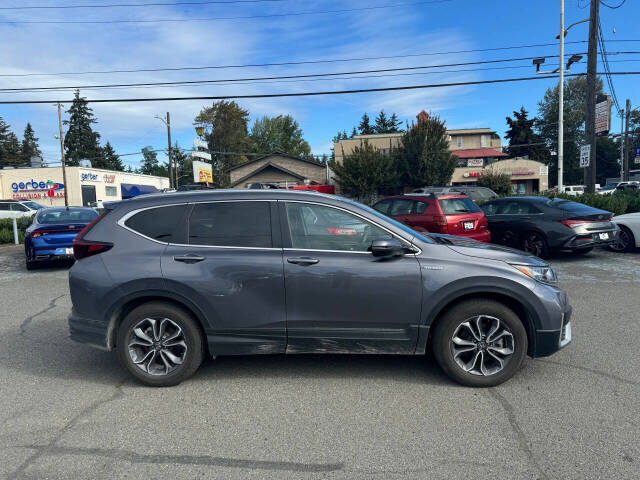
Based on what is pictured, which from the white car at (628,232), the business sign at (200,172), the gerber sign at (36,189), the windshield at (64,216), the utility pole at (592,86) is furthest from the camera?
the gerber sign at (36,189)

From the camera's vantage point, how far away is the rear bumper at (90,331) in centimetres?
396

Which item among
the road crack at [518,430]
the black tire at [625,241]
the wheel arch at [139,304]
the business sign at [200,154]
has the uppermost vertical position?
the business sign at [200,154]

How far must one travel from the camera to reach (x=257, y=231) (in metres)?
3.97

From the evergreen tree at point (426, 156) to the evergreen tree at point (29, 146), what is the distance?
234 feet

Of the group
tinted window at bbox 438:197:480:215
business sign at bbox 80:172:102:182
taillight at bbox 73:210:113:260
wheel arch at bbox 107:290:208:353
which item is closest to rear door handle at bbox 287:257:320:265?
wheel arch at bbox 107:290:208:353

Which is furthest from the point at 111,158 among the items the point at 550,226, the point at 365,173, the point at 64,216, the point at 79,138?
the point at 550,226

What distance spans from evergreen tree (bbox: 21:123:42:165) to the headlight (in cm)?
9277

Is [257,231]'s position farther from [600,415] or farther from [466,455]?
[600,415]

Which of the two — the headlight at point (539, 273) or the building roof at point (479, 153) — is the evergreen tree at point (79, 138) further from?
the headlight at point (539, 273)

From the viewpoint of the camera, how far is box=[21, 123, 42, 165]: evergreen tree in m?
81.3

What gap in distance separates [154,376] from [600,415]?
11.7 ft

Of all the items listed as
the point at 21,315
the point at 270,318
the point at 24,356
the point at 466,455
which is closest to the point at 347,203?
the point at 270,318

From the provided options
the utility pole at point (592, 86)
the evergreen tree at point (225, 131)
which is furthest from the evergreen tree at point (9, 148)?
the utility pole at point (592, 86)

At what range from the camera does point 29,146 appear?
8706 cm
